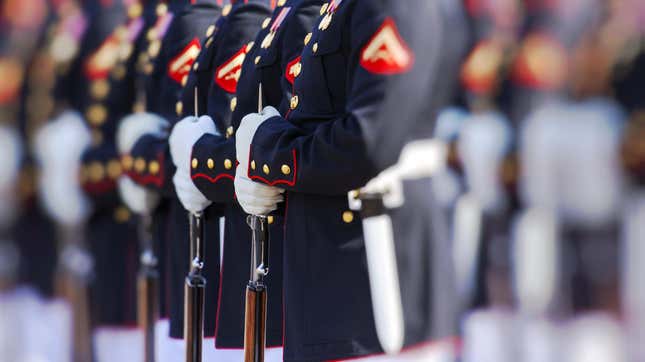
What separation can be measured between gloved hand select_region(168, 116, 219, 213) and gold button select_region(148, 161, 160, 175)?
0.23 metres

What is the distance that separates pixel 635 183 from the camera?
7.32 ft

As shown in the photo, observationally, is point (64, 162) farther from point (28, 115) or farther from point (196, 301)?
point (196, 301)

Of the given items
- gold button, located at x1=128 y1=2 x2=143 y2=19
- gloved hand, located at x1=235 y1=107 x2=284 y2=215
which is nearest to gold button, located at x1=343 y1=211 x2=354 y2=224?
gloved hand, located at x1=235 y1=107 x2=284 y2=215

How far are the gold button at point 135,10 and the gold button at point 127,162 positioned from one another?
0.57 metres

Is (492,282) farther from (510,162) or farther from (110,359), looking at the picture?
(110,359)

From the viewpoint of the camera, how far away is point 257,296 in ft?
6.61

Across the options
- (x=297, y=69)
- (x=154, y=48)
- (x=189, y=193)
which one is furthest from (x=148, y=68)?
(x=297, y=69)

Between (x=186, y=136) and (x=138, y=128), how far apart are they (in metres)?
0.49

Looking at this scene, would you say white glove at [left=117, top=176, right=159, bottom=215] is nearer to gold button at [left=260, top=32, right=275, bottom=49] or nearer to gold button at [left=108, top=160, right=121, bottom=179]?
gold button at [left=108, top=160, right=121, bottom=179]

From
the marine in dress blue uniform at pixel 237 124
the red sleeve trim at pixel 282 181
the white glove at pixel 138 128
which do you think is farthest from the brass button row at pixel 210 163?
the white glove at pixel 138 128

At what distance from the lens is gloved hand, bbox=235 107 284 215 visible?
1903 millimetres

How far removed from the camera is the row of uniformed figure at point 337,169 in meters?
1.64

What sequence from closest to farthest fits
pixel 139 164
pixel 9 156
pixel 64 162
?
1. pixel 139 164
2. pixel 64 162
3. pixel 9 156

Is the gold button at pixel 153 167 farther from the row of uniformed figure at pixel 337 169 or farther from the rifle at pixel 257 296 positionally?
the rifle at pixel 257 296
